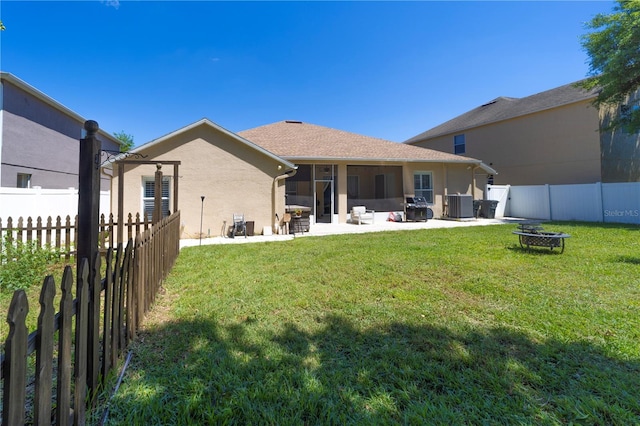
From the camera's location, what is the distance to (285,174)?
12.1 metres

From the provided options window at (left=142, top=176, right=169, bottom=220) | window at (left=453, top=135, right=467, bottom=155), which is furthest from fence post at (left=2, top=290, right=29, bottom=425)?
window at (left=453, top=135, right=467, bottom=155)

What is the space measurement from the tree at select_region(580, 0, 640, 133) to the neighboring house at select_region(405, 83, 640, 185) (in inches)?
75.9

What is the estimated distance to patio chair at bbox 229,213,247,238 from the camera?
35.7ft

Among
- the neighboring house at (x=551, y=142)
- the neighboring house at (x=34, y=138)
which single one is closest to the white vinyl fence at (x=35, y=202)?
the neighboring house at (x=34, y=138)

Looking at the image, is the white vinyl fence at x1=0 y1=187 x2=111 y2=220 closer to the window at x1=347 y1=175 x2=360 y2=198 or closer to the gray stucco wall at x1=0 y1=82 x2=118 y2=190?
the gray stucco wall at x1=0 y1=82 x2=118 y2=190

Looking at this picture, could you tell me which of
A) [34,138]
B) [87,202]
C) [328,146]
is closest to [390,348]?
[87,202]

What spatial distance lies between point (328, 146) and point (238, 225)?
715 centimetres

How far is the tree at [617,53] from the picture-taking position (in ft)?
43.6

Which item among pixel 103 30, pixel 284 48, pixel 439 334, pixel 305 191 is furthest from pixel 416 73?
pixel 439 334

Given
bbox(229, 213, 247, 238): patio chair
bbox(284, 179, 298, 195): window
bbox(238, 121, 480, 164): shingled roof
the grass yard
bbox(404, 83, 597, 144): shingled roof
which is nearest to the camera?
the grass yard

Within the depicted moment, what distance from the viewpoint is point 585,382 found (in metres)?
2.29

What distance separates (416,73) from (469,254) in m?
11.1

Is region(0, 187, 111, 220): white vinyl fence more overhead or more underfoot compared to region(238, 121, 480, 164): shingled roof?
more underfoot

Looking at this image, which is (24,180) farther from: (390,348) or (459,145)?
(459,145)
